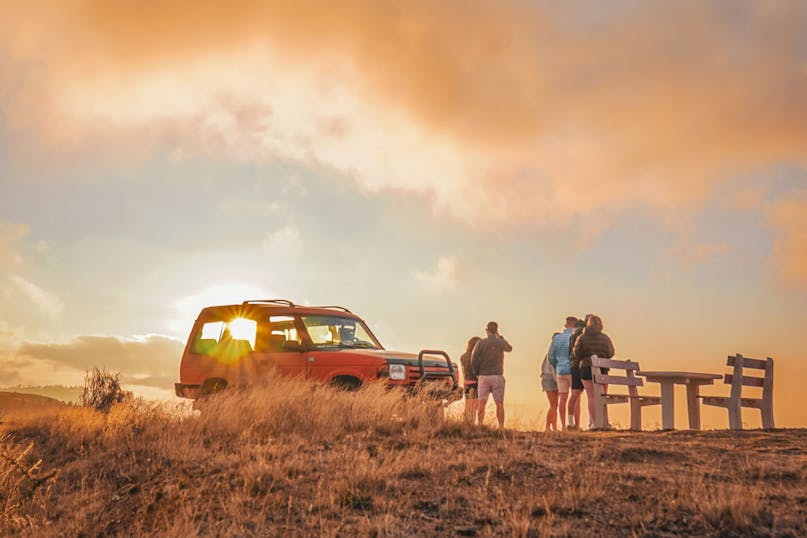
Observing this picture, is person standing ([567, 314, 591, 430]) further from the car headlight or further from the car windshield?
the car windshield

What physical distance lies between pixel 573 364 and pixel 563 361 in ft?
1.12

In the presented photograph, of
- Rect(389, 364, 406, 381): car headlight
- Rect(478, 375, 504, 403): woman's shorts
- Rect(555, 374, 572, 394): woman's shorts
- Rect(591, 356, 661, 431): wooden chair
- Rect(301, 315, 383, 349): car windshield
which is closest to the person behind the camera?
Rect(389, 364, 406, 381): car headlight

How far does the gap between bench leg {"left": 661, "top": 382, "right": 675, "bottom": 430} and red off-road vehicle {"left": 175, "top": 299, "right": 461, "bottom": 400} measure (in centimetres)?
404

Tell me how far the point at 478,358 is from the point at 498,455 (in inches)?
198

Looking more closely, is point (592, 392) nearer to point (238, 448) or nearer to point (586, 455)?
point (586, 455)

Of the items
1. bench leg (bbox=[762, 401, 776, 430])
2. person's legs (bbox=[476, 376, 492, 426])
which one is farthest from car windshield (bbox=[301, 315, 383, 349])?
bench leg (bbox=[762, 401, 776, 430])

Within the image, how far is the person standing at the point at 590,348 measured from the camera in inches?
525

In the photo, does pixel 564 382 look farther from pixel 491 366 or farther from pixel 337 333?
pixel 337 333

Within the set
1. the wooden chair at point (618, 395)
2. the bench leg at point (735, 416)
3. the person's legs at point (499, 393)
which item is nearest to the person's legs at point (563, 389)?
the wooden chair at point (618, 395)

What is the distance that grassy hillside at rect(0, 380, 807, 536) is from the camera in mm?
6398

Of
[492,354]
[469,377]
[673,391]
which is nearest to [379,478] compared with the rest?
[492,354]

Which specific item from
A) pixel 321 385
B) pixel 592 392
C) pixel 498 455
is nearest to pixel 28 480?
pixel 321 385

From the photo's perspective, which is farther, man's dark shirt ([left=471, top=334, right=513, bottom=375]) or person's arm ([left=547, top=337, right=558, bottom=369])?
person's arm ([left=547, top=337, right=558, bottom=369])

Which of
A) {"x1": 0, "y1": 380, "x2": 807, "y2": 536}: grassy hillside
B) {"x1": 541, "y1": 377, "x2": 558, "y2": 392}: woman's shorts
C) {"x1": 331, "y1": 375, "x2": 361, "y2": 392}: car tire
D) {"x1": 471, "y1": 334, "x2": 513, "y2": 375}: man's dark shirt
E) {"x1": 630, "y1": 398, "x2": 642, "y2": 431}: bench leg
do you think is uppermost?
{"x1": 471, "y1": 334, "x2": 513, "y2": 375}: man's dark shirt
